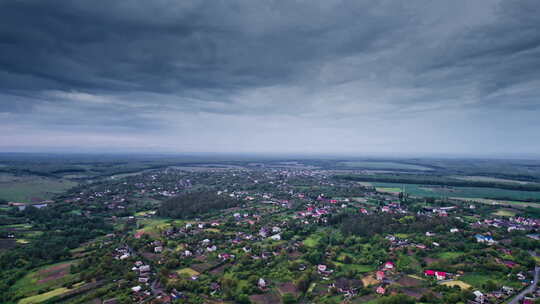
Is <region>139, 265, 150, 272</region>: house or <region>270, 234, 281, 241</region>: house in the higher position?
<region>270, 234, 281, 241</region>: house

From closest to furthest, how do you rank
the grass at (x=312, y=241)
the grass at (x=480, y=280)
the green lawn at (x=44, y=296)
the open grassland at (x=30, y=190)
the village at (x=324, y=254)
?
the green lawn at (x=44, y=296), the village at (x=324, y=254), the grass at (x=480, y=280), the grass at (x=312, y=241), the open grassland at (x=30, y=190)

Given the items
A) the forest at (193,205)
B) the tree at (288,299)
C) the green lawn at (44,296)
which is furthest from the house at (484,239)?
the green lawn at (44,296)

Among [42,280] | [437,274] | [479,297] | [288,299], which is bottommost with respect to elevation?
[42,280]

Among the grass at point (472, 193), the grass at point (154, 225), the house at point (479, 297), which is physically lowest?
the grass at point (154, 225)

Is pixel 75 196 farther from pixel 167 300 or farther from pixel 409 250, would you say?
pixel 409 250

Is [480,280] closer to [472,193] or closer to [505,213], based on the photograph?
[505,213]

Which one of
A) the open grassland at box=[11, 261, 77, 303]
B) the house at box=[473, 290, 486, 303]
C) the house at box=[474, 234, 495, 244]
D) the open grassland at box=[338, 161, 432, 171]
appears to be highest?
→ the open grassland at box=[338, 161, 432, 171]

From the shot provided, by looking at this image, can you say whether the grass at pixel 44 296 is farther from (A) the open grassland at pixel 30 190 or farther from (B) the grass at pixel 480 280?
(A) the open grassland at pixel 30 190

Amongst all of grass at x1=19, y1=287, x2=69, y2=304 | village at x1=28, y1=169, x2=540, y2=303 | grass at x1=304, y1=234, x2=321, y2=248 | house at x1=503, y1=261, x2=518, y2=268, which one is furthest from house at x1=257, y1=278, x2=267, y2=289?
house at x1=503, y1=261, x2=518, y2=268

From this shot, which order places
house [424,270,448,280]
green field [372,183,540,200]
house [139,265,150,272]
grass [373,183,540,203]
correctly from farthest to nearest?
1. green field [372,183,540,200]
2. grass [373,183,540,203]
3. house [139,265,150,272]
4. house [424,270,448,280]

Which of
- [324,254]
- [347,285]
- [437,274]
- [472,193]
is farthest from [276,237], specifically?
[472,193]

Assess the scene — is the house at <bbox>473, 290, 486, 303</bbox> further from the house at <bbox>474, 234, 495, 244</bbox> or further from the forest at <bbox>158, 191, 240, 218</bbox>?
the forest at <bbox>158, 191, 240, 218</bbox>
